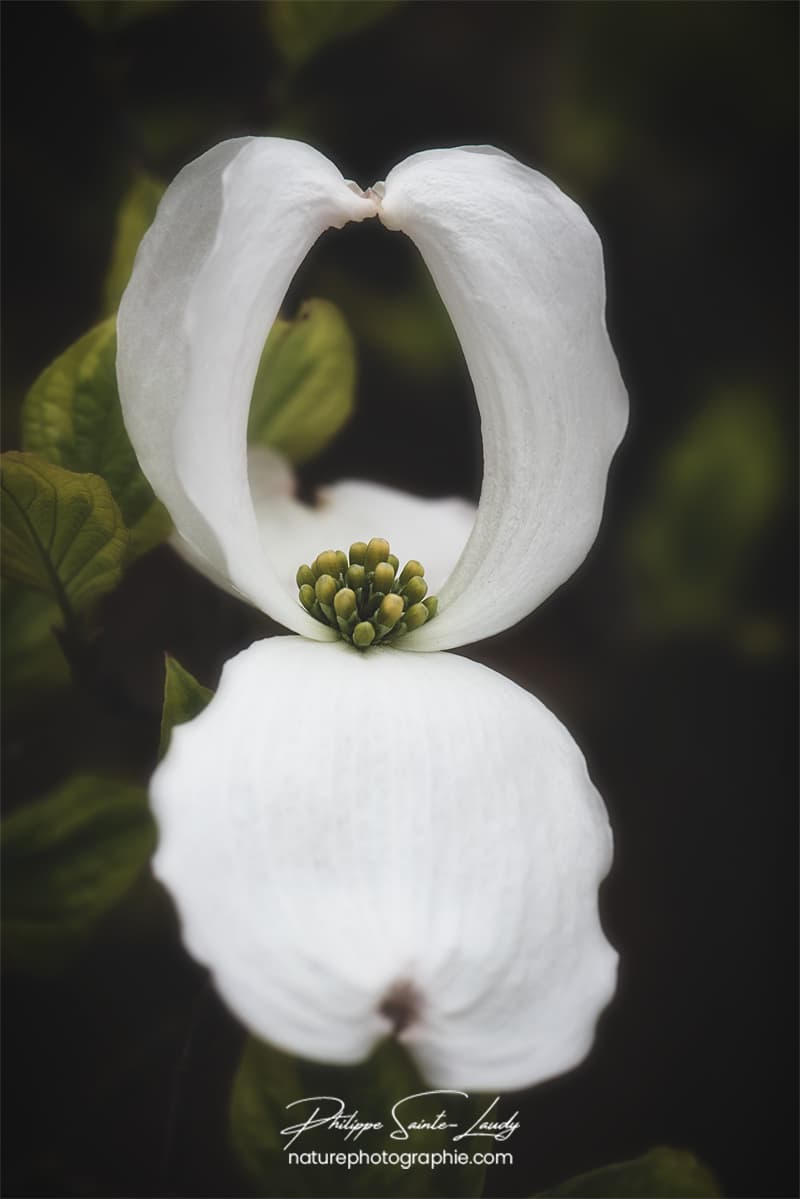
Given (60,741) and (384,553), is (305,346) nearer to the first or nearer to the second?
(384,553)

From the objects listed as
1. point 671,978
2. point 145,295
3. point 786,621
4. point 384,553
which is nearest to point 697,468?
point 786,621

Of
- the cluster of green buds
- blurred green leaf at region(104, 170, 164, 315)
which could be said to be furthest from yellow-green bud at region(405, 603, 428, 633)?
blurred green leaf at region(104, 170, 164, 315)

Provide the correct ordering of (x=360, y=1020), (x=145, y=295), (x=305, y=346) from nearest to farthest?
(x=360, y=1020), (x=145, y=295), (x=305, y=346)

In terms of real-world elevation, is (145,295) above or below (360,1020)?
above

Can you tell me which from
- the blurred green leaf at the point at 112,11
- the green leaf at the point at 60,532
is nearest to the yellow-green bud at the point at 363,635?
the green leaf at the point at 60,532

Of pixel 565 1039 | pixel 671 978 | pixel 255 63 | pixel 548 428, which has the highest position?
pixel 255 63

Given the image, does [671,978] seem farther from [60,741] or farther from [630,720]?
[60,741]

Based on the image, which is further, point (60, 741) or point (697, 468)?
point (697, 468)

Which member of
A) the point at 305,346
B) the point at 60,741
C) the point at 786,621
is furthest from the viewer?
the point at 786,621
